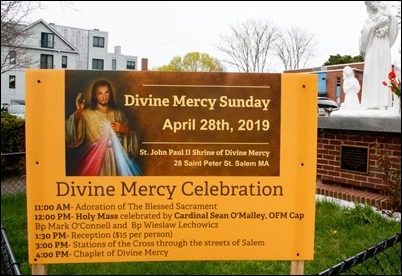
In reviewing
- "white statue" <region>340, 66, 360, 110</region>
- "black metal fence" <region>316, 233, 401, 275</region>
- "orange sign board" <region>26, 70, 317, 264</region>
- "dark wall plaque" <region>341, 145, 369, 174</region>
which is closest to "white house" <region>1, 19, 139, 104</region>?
"orange sign board" <region>26, 70, 317, 264</region>

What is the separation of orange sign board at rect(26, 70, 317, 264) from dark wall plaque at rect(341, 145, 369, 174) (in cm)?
435

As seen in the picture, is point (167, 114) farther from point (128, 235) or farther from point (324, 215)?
point (324, 215)

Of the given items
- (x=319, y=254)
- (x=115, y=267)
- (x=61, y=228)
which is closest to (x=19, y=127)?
(x=115, y=267)

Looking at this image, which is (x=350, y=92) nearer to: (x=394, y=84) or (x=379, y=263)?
Answer: (x=394, y=84)

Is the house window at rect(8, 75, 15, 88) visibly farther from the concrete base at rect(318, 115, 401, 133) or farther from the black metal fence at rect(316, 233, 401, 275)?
the black metal fence at rect(316, 233, 401, 275)

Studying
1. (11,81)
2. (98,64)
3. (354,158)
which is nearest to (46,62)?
(98,64)

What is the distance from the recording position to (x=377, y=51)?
6488mm

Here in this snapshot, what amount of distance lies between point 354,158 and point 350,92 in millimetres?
2152

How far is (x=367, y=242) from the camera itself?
4.00 meters

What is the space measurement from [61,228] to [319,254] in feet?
8.61

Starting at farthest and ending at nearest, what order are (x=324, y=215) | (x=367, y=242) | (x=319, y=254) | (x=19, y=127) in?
(x=19, y=127) → (x=324, y=215) → (x=367, y=242) → (x=319, y=254)

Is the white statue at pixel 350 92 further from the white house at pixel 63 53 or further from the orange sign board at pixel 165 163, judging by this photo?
the orange sign board at pixel 165 163

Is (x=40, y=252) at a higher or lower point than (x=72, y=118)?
lower

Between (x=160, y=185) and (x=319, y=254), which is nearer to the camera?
(x=160, y=185)
